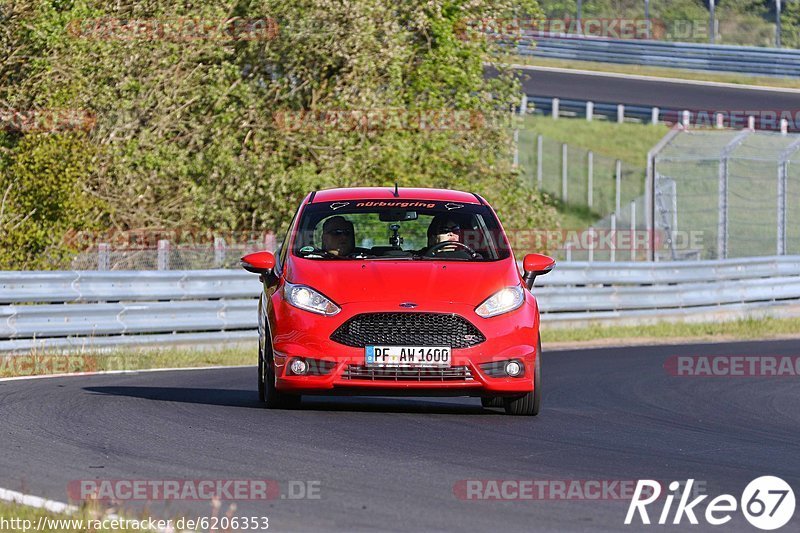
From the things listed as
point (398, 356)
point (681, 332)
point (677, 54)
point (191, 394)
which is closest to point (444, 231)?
point (398, 356)

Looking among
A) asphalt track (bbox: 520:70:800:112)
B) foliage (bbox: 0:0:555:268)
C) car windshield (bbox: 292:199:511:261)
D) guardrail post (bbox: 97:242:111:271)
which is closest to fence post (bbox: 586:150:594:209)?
asphalt track (bbox: 520:70:800:112)

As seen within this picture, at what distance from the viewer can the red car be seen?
31.7ft

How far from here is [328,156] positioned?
24.5 m

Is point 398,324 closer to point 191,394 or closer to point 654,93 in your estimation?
point 191,394

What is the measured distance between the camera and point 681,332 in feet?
73.6

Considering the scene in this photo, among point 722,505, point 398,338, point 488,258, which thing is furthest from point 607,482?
point 488,258

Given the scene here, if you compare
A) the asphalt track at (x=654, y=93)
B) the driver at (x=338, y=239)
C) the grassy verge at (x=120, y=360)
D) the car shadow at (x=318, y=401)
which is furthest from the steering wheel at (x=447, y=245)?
the asphalt track at (x=654, y=93)

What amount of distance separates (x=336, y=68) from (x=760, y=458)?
18.0m

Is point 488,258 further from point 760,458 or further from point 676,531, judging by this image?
point 676,531

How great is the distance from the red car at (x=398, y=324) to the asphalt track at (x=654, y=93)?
33.4 meters

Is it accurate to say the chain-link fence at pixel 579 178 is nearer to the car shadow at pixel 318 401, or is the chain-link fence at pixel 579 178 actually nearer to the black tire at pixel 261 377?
the car shadow at pixel 318 401

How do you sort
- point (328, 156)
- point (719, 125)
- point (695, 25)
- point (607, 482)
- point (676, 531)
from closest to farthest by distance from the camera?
1. point (676, 531)
2. point (607, 482)
3. point (328, 156)
4. point (719, 125)
5. point (695, 25)

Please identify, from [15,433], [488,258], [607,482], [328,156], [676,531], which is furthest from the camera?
[328,156]

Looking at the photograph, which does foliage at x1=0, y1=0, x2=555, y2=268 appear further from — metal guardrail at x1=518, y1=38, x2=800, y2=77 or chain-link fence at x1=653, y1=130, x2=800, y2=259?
metal guardrail at x1=518, y1=38, x2=800, y2=77
